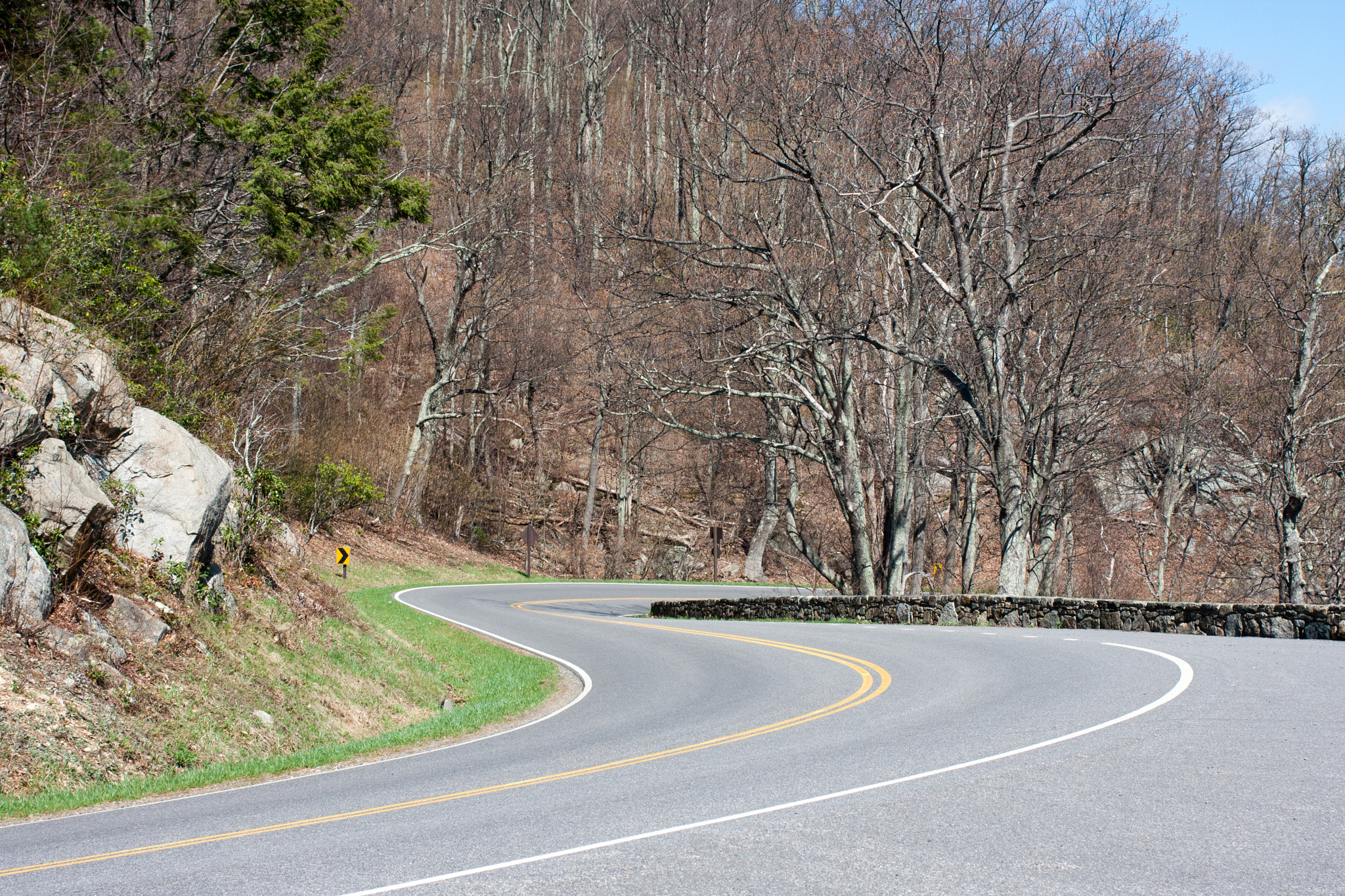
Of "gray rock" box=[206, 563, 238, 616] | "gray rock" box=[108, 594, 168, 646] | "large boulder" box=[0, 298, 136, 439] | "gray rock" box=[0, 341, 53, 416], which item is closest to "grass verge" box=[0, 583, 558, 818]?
"gray rock" box=[206, 563, 238, 616]

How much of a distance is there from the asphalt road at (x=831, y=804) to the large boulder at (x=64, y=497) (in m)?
4.46

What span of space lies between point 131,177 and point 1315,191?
28.9 metres

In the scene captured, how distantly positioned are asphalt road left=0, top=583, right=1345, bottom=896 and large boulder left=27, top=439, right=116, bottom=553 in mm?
4455

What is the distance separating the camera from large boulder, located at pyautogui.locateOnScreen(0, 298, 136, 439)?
37.4 feet

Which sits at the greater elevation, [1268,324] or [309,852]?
[1268,324]

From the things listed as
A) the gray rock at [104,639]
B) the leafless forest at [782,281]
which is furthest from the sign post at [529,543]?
the gray rock at [104,639]

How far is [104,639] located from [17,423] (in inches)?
101

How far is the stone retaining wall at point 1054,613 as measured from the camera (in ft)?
49.6

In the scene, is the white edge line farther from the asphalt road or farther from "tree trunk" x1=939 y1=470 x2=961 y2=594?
"tree trunk" x1=939 y1=470 x2=961 y2=594

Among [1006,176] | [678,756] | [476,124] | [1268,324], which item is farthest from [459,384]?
[678,756]

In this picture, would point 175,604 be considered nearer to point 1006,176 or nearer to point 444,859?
point 444,859

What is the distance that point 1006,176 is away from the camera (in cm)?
2492

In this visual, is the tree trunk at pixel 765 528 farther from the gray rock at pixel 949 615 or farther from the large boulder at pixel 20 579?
the large boulder at pixel 20 579

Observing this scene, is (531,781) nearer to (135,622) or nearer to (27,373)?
(135,622)
